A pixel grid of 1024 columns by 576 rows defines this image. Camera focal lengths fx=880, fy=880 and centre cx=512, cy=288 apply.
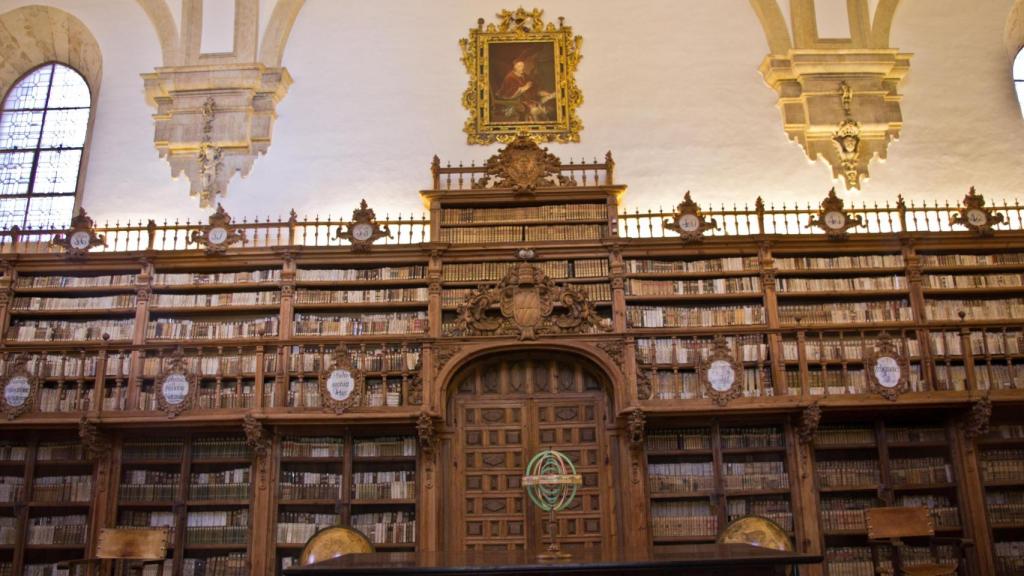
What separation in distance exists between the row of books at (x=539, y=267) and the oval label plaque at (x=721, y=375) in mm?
1372

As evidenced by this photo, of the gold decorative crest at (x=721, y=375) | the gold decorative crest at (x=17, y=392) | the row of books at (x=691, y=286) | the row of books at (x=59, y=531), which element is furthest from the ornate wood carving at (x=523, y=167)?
the row of books at (x=59, y=531)

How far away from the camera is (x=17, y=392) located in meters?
7.96

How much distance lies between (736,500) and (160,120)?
7.22m

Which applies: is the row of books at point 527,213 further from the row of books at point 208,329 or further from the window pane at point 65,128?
the window pane at point 65,128

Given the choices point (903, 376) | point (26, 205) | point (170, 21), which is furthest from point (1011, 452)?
point (26, 205)

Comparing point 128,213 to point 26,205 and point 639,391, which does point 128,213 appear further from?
point 639,391

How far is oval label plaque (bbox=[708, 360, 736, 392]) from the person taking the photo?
7.87m

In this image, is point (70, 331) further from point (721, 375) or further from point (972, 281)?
point (972, 281)

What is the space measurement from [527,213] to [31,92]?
6.36 m

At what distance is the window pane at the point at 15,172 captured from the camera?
33.2ft

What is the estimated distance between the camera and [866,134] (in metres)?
9.49

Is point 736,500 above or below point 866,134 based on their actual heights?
below

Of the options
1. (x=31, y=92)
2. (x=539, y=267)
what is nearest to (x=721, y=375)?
(x=539, y=267)

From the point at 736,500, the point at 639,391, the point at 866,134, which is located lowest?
the point at 736,500
